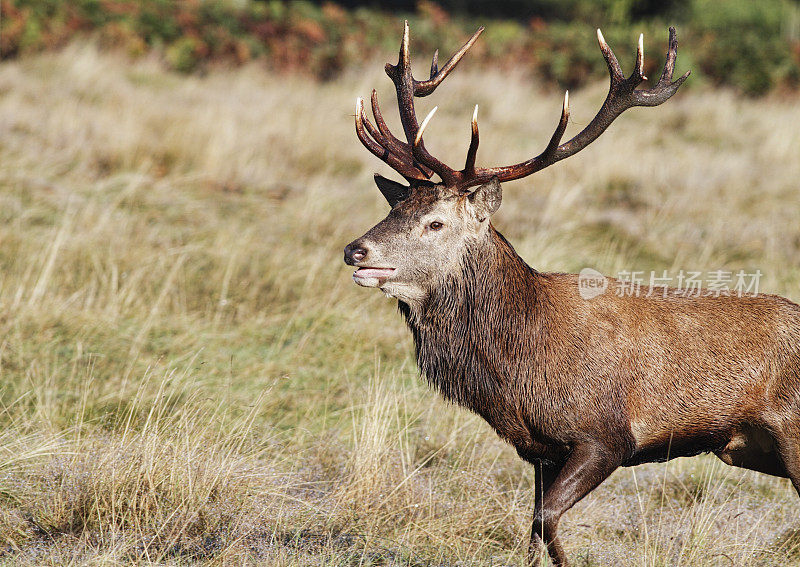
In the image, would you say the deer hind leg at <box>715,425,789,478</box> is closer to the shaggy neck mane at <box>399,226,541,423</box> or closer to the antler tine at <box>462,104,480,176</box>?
the shaggy neck mane at <box>399,226,541,423</box>

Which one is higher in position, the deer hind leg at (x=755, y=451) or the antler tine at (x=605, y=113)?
the antler tine at (x=605, y=113)

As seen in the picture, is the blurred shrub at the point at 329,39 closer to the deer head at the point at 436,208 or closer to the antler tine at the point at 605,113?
the deer head at the point at 436,208

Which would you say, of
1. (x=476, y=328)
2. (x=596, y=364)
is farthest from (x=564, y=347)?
(x=476, y=328)

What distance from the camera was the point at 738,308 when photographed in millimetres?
4156

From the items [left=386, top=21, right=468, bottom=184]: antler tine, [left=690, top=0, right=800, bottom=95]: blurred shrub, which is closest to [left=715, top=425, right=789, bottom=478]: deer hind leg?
[left=386, top=21, right=468, bottom=184]: antler tine

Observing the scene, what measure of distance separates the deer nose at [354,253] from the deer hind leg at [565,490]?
1128mm

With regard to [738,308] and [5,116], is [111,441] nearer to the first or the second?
[738,308]

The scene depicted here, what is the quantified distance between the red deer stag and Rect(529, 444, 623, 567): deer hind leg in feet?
0.05

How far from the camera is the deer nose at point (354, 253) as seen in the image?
3781mm

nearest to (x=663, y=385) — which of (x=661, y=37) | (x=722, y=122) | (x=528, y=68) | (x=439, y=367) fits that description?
(x=439, y=367)

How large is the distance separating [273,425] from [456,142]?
5.97 meters

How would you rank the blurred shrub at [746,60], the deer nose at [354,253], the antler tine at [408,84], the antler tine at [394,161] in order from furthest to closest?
the blurred shrub at [746,60]
the antler tine at [408,84]
the antler tine at [394,161]
the deer nose at [354,253]

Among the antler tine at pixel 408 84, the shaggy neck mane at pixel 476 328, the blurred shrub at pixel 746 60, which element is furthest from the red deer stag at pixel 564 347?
the blurred shrub at pixel 746 60

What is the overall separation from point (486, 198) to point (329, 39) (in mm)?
11756
